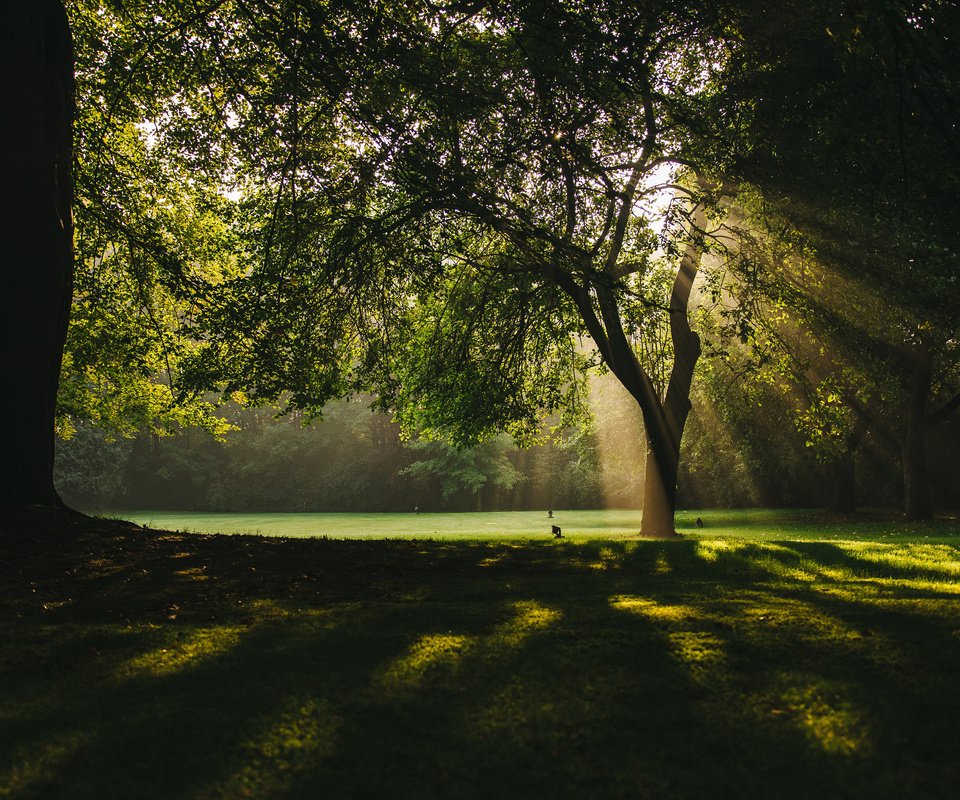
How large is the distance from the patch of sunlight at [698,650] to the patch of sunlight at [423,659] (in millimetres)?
1202

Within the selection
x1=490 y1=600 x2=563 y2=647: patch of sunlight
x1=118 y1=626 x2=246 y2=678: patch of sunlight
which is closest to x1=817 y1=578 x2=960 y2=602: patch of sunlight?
x1=490 y1=600 x2=563 y2=647: patch of sunlight

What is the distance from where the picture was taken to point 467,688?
139 inches

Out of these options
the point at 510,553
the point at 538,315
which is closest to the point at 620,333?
the point at 538,315

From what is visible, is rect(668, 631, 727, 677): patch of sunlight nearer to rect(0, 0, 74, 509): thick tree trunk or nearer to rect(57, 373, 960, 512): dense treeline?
rect(0, 0, 74, 509): thick tree trunk

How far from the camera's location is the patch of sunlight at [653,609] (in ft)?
15.6

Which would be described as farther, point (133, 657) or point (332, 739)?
point (133, 657)

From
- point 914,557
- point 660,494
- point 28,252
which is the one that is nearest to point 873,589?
point 914,557

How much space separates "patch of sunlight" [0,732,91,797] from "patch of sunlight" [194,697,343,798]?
2.13 feet

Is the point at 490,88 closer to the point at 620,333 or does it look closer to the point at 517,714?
the point at 620,333

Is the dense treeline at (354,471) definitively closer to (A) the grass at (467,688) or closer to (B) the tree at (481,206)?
(B) the tree at (481,206)

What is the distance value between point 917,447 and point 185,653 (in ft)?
92.6

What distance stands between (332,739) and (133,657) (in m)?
1.72

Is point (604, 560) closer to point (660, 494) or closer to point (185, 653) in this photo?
point (185, 653)

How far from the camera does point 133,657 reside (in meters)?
4.05
